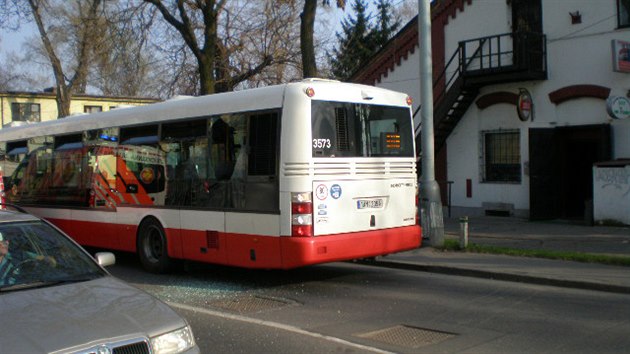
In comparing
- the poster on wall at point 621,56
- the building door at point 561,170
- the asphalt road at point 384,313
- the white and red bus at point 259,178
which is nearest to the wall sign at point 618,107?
the poster on wall at point 621,56

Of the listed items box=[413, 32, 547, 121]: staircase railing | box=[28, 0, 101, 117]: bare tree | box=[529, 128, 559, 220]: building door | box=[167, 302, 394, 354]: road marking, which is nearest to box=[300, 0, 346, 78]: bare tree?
box=[413, 32, 547, 121]: staircase railing

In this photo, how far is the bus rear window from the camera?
8.98m

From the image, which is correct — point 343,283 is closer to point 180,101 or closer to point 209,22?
point 180,101

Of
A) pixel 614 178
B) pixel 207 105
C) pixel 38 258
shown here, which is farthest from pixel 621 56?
pixel 38 258

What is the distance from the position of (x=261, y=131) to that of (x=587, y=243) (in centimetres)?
774

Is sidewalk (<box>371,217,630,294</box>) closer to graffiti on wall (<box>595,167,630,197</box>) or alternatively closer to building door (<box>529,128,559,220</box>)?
building door (<box>529,128,559,220</box>)

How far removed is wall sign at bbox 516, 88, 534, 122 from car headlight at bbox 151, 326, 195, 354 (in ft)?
49.7

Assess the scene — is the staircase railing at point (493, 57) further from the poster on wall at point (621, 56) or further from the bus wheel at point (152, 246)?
the bus wheel at point (152, 246)

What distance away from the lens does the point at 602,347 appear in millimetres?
6191

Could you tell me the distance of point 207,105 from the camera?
397 inches

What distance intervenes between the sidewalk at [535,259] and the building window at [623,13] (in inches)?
212

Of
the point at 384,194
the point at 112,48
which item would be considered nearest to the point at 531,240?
the point at 384,194

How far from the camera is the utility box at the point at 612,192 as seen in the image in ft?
49.7

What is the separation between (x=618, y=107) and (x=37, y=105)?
4960 cm
